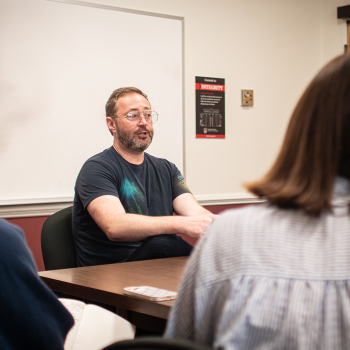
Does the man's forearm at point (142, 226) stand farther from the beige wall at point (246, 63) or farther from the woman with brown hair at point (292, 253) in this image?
the beige wall at point (246, 63)

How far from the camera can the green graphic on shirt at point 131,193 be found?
6.58 feet

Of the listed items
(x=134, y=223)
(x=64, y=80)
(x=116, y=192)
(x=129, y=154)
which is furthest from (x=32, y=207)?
(x=134, y=223)

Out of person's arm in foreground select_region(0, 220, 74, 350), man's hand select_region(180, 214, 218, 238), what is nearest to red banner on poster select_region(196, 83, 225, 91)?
man's hand select_region(180, 214, 218, 238)

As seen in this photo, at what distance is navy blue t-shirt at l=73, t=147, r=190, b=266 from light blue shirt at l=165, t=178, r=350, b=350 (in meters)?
1.32

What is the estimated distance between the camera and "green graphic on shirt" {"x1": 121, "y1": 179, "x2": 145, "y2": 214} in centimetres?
201

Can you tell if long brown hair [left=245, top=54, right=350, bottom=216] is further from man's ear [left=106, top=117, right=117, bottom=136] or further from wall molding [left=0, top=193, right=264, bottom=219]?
wall molding [left=0, top=193, right=264, bottom=219]

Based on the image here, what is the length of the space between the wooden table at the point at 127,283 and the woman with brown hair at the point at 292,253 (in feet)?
1.52

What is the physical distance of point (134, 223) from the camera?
1739 millimetres

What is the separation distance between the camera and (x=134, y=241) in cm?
185

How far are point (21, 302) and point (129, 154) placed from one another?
4.58ft

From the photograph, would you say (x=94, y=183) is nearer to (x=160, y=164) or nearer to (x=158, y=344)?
(x=160, y=164)

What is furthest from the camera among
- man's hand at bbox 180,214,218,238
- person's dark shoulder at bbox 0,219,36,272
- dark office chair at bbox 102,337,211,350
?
man's hand at bbox 180,214,218,238

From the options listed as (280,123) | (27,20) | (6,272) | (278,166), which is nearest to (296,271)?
(278,166)

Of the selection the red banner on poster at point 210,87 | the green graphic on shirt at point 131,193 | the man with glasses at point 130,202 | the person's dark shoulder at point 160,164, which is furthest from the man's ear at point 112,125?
the red banner on poster at point 210,87
